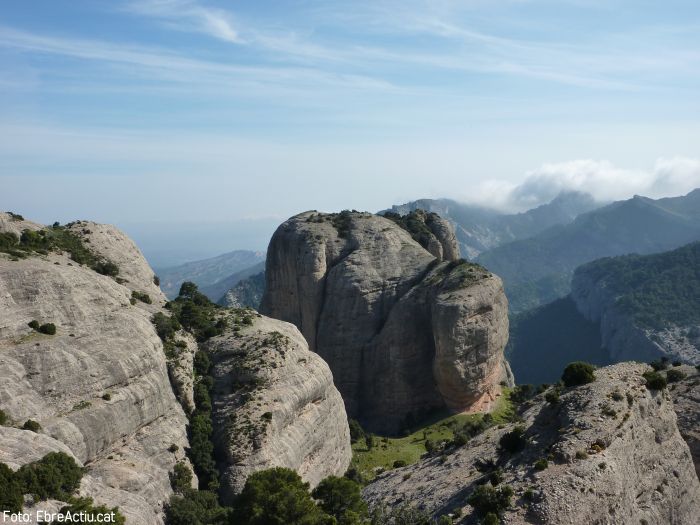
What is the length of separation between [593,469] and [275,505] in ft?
62.5

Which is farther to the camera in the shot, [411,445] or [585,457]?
[411,445]

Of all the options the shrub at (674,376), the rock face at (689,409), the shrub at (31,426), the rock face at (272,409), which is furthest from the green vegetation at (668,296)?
the shrub at (31,426)

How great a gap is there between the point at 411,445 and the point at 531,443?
108ft

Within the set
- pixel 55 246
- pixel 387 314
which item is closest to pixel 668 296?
pixel 387 314

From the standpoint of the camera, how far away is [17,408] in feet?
131

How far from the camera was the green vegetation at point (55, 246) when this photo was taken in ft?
183

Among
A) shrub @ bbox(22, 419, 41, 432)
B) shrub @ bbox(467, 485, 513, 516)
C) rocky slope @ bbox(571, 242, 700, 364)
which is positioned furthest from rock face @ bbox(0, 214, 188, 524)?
rocky slope @ bbox(571, 242, 700, 364)

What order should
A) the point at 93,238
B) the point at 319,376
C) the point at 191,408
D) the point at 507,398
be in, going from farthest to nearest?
the point at 507,398
the point at 93,238
the point at 319,376
the point at 191,408

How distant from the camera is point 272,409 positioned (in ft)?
180

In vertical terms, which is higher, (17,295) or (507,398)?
(17,295)

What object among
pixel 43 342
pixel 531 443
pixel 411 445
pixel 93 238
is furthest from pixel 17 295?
pixel 411 445

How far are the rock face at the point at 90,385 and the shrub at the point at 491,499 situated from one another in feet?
67.9

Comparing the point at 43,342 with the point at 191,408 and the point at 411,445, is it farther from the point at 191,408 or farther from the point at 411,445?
the point at 411,445

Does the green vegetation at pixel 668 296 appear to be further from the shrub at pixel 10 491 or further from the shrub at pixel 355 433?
the shrub at pixel 10 491
